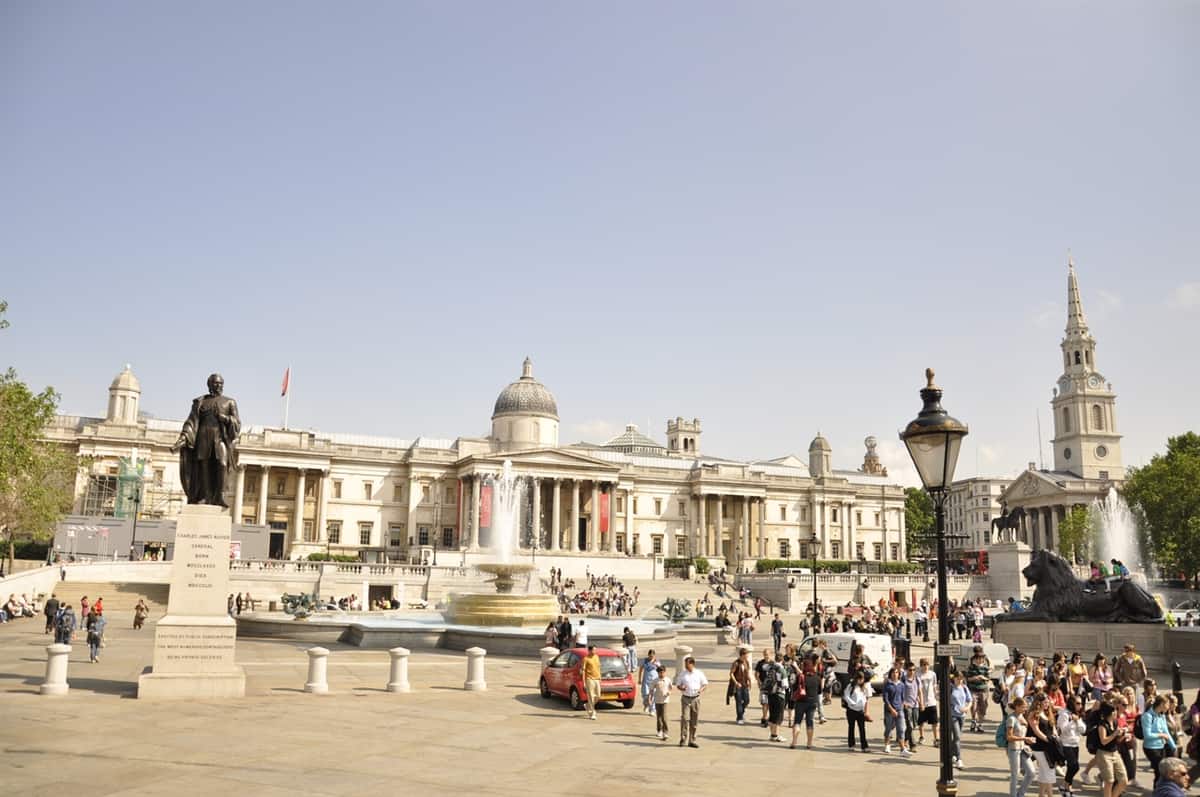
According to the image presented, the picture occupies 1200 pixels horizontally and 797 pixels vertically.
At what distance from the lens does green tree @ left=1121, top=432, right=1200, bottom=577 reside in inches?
3031

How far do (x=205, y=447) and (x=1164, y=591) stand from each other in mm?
85893

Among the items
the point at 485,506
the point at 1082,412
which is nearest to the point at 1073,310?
the point at 1082,412

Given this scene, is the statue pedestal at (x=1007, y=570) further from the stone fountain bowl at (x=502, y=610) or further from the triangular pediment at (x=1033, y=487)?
the triangular pediment at (x=1033, y=487)

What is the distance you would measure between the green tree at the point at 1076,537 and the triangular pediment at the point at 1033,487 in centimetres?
1373

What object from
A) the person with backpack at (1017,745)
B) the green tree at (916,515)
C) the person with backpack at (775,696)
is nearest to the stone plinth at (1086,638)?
the person with backpack at (775,696)

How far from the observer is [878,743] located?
56.6 ft

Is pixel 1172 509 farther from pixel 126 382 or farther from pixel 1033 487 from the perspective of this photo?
pixel 126 382

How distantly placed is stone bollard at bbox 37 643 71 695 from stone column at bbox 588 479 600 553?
70890 millimetres

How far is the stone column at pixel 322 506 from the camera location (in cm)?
8694

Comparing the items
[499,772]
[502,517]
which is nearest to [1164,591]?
[502,517]

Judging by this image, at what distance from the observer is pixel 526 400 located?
9500cm

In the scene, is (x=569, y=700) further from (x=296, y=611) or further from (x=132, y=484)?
(x=132, y=484)

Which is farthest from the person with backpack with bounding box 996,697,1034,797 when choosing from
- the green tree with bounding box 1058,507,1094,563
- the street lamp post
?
the green tree with bounding box 1058,507,1094,563

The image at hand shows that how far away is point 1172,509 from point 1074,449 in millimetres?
45336
